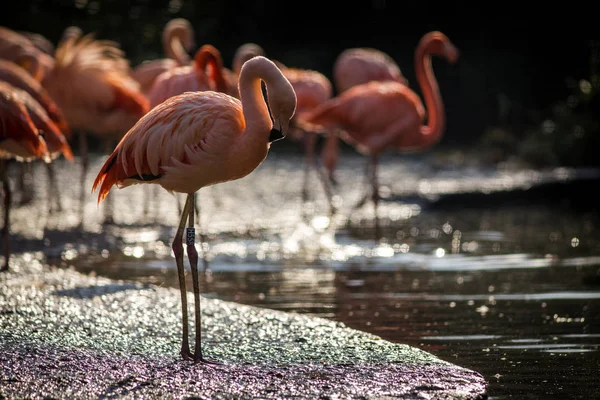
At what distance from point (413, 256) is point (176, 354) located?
3111mm

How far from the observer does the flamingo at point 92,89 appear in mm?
8875

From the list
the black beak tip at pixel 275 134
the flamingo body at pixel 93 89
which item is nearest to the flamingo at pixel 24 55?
the flamingo body at pixel 93 89

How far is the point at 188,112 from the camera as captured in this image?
13.9 ft

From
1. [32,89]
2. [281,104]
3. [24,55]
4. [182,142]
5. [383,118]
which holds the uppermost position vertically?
[24,55]

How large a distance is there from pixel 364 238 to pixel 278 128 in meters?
3.96

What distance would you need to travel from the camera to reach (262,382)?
3719 mm

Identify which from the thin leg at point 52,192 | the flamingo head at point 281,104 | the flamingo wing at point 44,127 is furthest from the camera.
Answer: the thin leg at point 52,192

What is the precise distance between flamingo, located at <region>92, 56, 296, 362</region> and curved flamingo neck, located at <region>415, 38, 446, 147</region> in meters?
5.05

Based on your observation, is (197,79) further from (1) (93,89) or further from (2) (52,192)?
(2) (52,192)

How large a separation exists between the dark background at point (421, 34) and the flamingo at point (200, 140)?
1065cm

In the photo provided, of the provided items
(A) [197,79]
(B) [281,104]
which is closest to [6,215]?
(A) [197,79]

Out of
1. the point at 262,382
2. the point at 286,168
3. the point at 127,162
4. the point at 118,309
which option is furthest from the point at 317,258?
the point at 286,168

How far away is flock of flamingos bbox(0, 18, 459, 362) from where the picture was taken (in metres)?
4.12

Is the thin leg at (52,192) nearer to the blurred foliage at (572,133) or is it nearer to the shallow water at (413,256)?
the shallow water at (413,256)
